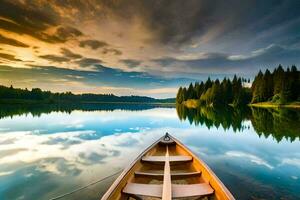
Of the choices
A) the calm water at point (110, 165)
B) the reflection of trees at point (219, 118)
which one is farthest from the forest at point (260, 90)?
the calm water at point (110, 165)

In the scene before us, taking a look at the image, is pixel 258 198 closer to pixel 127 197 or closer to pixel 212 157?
pixel 127 197

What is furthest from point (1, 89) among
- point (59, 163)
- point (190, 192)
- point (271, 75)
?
point (190, 192)

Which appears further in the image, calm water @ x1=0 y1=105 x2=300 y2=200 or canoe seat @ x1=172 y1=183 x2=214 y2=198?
calm water @ x1=0 y1=105 x2=300 y2=200

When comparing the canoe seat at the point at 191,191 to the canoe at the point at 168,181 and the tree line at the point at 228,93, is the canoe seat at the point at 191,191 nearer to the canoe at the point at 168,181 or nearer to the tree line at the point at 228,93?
the canoe at the point at 168,181

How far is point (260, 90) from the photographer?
76.6m

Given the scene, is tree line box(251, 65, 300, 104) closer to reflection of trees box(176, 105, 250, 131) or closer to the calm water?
reflection of trees box(176, 105, 250, 131)

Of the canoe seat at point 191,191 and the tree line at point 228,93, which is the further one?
the tree line at point 228,93

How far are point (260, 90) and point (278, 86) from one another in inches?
278

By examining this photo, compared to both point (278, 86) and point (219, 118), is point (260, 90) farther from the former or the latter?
point (219, 118)

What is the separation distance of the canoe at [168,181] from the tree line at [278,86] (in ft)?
211

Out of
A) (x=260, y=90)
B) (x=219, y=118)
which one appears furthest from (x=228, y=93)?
(x=219, y=118)

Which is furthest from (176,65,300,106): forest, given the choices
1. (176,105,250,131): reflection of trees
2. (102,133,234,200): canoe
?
(102,133,234,200): canoe

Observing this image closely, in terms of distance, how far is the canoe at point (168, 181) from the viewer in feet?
19.6

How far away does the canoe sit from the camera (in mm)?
5984
